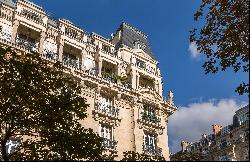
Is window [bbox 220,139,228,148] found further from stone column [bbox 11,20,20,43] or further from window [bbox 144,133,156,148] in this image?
stone column [bbox 11,20,20,43]

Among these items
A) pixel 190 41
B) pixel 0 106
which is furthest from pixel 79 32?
pixel 190 41

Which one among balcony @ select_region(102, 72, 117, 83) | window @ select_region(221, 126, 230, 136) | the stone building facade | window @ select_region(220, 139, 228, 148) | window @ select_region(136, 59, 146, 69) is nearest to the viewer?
balcony @ select_region(102, 72, 117, 83)

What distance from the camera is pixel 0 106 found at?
21.7 meters

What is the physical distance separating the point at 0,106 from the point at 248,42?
1317cm

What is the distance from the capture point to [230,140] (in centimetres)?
5888

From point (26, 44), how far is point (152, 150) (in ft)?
48.4

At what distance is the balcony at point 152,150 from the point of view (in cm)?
3650

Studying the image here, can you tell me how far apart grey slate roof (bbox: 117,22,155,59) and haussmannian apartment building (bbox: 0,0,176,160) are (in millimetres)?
1754

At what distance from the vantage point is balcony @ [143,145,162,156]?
36500 mm

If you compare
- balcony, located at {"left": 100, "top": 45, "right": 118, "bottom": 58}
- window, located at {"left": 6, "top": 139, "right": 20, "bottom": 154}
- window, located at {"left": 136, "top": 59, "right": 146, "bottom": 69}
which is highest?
balcony, located at {"left": 100, "top": 45, "right": 118, "bottom": 58}

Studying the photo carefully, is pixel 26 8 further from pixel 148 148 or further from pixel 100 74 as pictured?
pixel 148 148

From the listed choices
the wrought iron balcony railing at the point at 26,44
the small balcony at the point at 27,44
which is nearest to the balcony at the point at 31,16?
the small balcony at the point at 27,44

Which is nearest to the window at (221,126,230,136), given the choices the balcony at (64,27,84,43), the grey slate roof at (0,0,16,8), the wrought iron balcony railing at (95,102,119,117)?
the wrought iron balcony railing at (95,102,119,117)

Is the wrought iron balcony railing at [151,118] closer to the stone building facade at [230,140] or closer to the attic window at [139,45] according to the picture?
the attic window at [139,45]
